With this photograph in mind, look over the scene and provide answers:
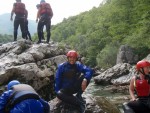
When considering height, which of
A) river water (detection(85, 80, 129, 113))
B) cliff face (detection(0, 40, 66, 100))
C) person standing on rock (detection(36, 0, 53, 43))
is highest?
person standing on rock (detection(36, 0, 53, 43))

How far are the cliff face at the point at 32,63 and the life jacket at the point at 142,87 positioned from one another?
6.73 meters

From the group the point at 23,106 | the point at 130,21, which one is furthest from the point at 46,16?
→ the point at 130,21

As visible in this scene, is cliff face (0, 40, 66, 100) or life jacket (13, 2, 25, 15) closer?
cliff face (0, 40, 66, 100)

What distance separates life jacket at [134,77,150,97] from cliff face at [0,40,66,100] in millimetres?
6731

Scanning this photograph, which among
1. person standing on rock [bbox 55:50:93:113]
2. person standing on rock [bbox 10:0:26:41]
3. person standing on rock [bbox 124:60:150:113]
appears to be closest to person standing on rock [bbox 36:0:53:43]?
person standing on rock [bbox 10:0:26:41]

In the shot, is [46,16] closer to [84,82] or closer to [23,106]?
[84,82]

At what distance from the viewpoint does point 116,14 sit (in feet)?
176

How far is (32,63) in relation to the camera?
47.4 feet

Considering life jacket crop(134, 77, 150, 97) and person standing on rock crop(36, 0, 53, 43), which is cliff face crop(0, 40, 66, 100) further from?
life jacket crop(134, 77, 150, 97)

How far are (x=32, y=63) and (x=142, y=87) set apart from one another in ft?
24.9

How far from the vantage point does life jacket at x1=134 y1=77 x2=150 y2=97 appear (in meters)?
7.86

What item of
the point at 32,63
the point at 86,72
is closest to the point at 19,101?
the point at 86,72

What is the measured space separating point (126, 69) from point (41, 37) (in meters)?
17.5

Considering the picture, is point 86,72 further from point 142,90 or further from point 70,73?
point 142,90
